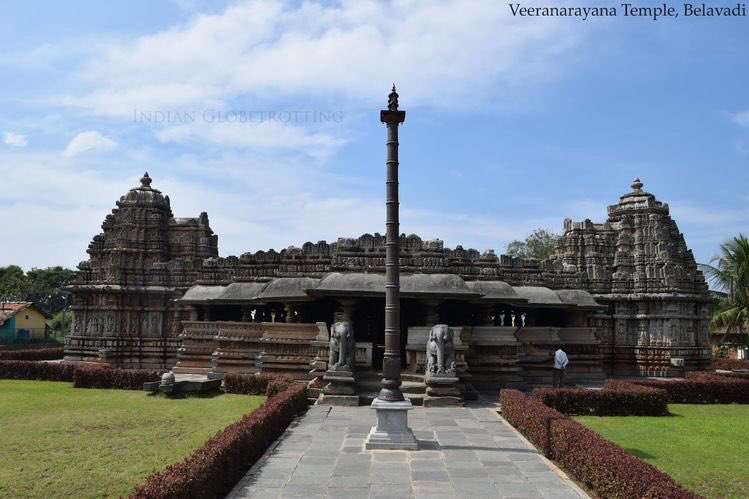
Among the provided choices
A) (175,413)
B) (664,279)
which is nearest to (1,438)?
(175,413)

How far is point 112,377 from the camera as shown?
20984 millimetres

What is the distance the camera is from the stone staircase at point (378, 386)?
15.5 m

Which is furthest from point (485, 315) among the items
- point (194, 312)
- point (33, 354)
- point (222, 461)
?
point (33, 354)

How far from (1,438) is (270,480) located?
6562mm

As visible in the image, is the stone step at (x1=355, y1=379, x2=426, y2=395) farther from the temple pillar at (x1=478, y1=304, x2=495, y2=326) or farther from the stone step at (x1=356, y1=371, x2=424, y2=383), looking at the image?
the temple pillar at (x1=478, y1=304, x2=495, y2=326)

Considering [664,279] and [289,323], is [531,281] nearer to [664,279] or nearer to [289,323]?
[664,279]

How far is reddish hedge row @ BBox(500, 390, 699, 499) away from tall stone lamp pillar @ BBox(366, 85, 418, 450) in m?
2.15

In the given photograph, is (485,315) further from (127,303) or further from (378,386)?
(127,303)

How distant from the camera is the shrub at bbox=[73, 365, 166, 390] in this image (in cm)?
2055

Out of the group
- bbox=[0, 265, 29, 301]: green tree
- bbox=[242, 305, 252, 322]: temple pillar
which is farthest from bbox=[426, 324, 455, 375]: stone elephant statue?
bbox=[0, 265, 29, 301]: green tree

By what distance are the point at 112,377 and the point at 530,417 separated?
1497 centimetres

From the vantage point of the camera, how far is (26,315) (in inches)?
2051

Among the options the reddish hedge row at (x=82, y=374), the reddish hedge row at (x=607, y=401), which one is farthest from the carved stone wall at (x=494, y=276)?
the reddish hedge row at (x=607, y=401)

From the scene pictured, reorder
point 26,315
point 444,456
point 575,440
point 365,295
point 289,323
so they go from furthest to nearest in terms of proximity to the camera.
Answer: point 26,315 → point 289,323 → point 365,295 → point 444,456 → point 575,440
